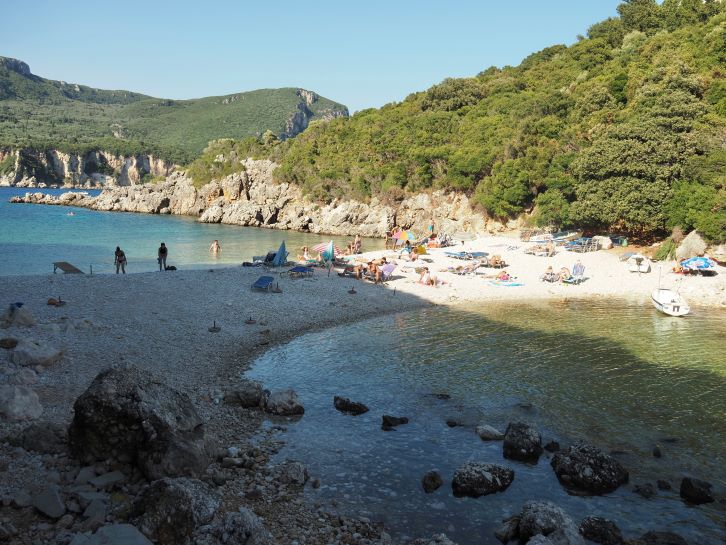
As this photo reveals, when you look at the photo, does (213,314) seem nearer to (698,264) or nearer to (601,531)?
(601,531)

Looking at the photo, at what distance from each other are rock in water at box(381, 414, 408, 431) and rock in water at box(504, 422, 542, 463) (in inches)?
101

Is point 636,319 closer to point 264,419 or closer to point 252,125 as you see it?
point 264,419

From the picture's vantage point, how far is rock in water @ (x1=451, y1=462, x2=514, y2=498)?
9.58 m

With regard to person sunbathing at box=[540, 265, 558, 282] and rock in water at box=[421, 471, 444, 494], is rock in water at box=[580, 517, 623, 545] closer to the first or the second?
rock in water at box=[421, 471, 444, 494]

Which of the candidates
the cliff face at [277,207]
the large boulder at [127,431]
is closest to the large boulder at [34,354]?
the large boulder at [127,431]

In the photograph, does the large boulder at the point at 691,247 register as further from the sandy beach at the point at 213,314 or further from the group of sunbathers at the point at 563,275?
the group of sunbathers at the point at 563,275

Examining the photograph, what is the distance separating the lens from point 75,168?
572 ft

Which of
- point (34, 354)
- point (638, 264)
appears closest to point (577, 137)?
point (638, 264)

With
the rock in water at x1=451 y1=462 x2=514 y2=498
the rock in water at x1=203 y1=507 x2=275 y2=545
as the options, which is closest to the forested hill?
the rock in water at x1=451 y1=462 x2=514 y2=498

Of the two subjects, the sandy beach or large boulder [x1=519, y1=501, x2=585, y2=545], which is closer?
large boulder [x1=519, y1=501, x2=585, y2=545]

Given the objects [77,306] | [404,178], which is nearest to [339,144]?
[404,178]

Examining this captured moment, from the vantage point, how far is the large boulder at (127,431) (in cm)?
863

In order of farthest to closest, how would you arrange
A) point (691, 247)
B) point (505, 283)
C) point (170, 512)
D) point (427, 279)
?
point (691, 247) → point (505, 283) → point (427, 279) → point (170, 512)

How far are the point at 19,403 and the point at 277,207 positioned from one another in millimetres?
62846
